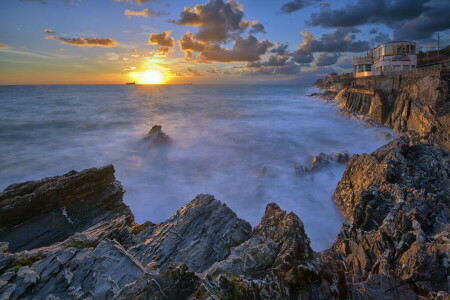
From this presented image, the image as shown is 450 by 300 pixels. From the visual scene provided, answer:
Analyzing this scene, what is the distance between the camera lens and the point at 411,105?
26.3 m

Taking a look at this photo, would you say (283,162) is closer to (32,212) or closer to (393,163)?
(393,163)

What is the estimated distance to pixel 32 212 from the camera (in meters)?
9.94

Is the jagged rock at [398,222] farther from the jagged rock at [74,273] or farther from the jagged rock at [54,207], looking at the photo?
A: the jagged rock at [54,207]

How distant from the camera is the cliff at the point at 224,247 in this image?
17.9 feet

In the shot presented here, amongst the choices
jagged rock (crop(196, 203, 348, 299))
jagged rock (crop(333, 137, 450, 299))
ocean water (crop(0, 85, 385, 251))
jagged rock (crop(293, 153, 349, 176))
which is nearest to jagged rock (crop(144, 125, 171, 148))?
ocean water (crop(0, 85, 385, 251))

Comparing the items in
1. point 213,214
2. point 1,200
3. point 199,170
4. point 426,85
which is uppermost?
point 426,85

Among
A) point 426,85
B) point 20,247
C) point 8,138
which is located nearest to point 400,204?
point 20,247

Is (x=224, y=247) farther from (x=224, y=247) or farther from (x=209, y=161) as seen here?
(x=209, y=161)

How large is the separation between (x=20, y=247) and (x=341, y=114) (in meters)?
43.2

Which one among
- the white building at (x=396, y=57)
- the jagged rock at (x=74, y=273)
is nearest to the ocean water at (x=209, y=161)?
the jagged rock at (x=74, y=273)

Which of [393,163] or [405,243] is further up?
[393,163]

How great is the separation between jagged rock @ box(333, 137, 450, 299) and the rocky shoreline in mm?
30

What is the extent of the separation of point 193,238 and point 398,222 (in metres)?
6.41

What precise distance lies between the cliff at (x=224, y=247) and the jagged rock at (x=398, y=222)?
0.11 ft
